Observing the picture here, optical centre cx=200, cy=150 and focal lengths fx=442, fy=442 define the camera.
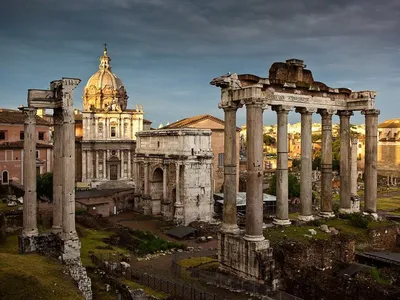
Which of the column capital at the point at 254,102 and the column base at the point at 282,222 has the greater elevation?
the column capital at the point at 254,102

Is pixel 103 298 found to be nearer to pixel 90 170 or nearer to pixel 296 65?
pixel 296 65

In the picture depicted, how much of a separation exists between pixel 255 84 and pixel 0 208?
24.4 m

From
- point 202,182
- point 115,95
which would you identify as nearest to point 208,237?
point 202,182

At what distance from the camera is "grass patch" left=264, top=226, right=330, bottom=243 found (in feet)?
A: 67.3

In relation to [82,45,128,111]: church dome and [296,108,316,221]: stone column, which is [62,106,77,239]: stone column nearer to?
Answer: [296,108,316,221]: stone column

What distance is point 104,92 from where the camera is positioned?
60.6m

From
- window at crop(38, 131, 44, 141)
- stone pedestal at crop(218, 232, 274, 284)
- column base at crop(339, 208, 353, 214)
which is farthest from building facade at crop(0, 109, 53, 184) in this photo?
column base at crop(339, 208, 353, 214)

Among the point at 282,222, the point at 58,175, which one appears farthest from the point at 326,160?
the point at 58,175

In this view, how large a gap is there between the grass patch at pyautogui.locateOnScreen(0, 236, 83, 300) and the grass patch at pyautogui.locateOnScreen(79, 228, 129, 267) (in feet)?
19.5

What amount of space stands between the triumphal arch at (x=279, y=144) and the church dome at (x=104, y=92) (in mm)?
39677

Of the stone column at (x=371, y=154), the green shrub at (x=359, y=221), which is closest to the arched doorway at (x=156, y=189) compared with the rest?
the stone column at (x=371, y=154)

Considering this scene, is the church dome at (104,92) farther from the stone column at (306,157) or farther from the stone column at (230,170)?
the stone column at (230,170)

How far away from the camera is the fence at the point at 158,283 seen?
17.9 metres

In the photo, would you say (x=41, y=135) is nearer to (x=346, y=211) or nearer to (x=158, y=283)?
(x=158, y=283)
